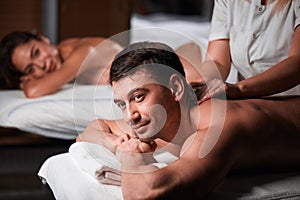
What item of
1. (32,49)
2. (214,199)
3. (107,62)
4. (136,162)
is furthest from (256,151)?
(32,49)

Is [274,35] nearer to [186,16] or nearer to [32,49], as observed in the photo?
[32,49]

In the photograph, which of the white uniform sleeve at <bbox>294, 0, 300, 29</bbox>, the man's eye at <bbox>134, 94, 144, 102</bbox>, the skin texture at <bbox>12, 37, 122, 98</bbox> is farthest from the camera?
the skin texture at <bbox>12, 37, 122, 98</bbox>

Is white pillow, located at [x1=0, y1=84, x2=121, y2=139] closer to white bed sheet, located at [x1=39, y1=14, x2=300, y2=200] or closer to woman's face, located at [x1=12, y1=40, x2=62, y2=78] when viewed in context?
woman's face, located at [x1=12, y1=40, x2=62, y2=78]

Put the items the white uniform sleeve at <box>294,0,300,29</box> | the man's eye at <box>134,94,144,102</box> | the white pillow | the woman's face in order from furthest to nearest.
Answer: the woman's face < the white pillow < the white uniform sleeve at <box>294,0,300,29</box> < the man's eye at <box>134,94,144,102</box>

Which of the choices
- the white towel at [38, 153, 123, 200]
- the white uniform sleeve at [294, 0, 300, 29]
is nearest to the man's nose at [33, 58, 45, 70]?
the white towel at [38, 153, 123, 200]

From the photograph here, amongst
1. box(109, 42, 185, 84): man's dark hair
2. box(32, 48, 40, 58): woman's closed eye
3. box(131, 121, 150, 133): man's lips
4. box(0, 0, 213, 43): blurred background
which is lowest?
box(0, 0, 213, 43): blurred background

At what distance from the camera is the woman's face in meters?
2.51

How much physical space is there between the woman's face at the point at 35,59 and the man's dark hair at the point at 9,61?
0.02 metres

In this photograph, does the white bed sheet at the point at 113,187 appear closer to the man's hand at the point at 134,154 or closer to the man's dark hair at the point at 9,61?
the man's hand at the point at 134,154

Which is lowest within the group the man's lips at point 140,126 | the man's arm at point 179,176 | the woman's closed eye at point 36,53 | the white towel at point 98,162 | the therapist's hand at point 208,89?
the woman's closed eye at point 36,53

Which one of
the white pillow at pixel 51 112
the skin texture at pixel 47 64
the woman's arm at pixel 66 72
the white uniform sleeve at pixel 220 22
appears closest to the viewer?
the white uniform sleeve at pixel 220 22

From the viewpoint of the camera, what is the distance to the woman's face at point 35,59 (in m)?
2.51

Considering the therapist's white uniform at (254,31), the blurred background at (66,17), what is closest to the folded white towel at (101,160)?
the therapist's white uniform at (254,31)

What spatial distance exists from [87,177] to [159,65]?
0.89 feet
